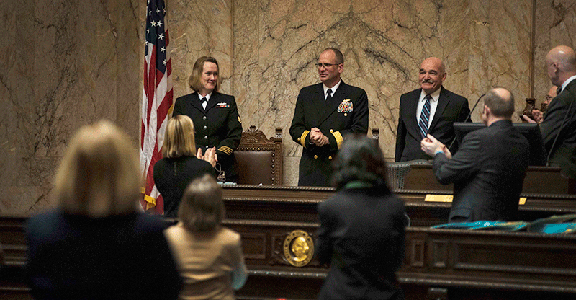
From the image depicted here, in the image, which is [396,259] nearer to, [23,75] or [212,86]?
[212,86]

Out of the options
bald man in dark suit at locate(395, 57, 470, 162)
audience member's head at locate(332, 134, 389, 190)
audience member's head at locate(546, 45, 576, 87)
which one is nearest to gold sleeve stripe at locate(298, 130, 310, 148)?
bald man in dark suit at locate(395, 57, 470, 162)

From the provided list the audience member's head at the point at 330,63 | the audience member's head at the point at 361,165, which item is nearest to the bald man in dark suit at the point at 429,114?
the audience member's head at the point at 330,63

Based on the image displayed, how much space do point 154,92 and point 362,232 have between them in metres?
5.14

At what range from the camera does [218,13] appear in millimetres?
8547

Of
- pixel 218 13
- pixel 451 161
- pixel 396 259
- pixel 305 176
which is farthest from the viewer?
pixel 218 13

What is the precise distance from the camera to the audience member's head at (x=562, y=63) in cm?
538

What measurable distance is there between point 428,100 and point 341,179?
3854 millimetres

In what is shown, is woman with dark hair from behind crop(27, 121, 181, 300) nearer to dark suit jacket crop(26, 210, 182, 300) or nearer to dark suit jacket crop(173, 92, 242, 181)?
dark suit jacket crop(26, 210, 182, 300)

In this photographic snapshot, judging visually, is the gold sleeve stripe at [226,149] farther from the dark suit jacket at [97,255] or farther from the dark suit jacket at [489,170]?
the dark suit jacket at [97,255]

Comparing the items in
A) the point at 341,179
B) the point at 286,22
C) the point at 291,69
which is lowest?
the point at 341,179

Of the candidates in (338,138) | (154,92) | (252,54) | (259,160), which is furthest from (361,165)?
(252,54)

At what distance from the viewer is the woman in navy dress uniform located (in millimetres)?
6387

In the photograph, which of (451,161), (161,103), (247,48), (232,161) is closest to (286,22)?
(247,48)

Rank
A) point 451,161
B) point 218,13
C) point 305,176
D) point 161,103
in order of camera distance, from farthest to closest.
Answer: point 218,13
point 161,103
point 305,176
point 451,161
